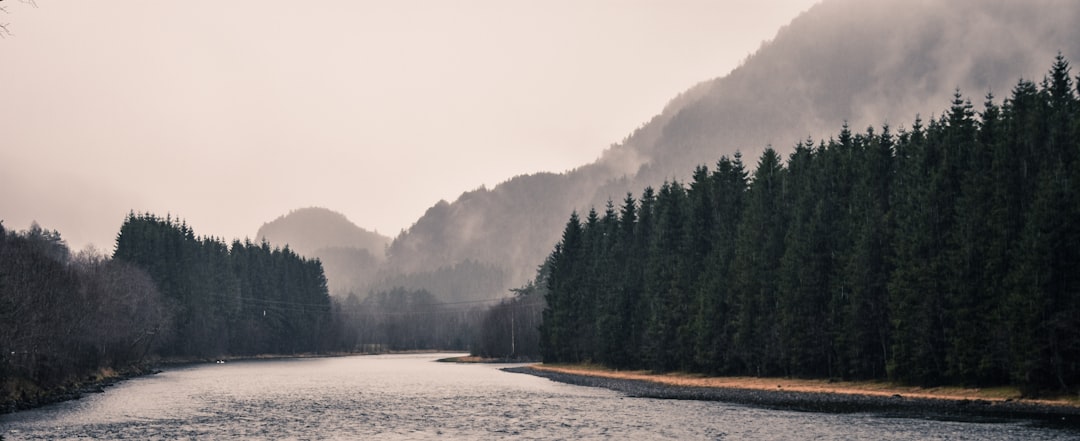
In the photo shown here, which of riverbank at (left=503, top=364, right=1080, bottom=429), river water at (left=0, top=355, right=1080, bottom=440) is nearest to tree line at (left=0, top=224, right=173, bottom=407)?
river water at (left=0, top=355, right=1080, bottom=440)

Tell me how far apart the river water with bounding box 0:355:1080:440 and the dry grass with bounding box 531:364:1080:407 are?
1371cm

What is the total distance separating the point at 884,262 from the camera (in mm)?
82312

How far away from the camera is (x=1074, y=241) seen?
62.1m

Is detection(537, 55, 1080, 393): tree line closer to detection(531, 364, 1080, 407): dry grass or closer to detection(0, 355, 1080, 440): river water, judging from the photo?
detection(531, 364, 1080, 407): dry grass

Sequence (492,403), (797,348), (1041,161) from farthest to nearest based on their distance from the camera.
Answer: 1. (797,348)
2. (492,403)
3. (1041,161)

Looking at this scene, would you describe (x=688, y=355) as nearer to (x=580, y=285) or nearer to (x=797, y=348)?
(x=797, y=348)

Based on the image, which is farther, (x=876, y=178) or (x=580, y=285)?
(x=580, y=285)

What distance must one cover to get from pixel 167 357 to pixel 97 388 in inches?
4010

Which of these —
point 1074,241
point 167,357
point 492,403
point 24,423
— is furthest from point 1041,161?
point 167,357

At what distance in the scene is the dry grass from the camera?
219 feet

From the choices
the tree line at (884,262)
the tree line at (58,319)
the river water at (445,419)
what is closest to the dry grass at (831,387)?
the tree line at (884,262)

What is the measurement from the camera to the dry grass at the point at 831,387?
66750 millimetres

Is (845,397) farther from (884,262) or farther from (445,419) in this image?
(445,419)

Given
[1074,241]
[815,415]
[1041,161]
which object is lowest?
[815,415]
